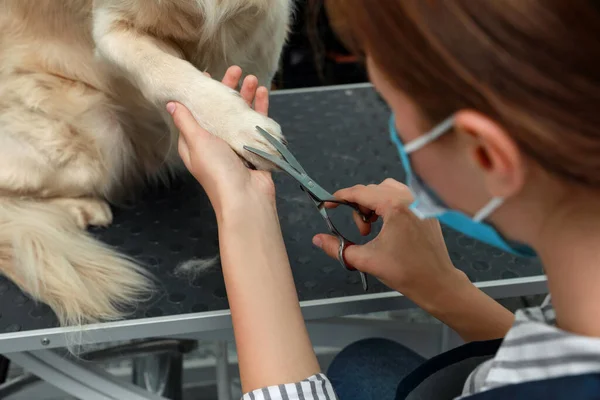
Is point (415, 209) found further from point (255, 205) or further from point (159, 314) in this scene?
point (159, 314)

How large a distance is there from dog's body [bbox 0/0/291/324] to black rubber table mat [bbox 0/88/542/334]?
1.2 inches

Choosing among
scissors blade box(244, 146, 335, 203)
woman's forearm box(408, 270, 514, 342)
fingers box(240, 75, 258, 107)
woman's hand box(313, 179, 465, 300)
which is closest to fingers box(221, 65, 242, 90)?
fingers box(240, 75, 258, 107)

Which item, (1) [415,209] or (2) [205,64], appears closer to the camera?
(1) [415,209]

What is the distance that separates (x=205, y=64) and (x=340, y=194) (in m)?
0.31

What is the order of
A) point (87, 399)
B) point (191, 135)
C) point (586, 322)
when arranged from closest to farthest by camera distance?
point (586, 322)
point (191, 135)
point (87, 399)

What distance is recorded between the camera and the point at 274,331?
0.51m

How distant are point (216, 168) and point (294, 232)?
0.25 metres

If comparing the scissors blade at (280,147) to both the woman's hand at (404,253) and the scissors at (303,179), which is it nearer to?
the scissors at (303,179)

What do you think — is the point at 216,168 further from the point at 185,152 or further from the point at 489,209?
the point at 489,209

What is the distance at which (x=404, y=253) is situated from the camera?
62 centimetres

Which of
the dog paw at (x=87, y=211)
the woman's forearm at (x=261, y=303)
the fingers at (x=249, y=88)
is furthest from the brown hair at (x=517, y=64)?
the dog paw at (x=87, y=211)

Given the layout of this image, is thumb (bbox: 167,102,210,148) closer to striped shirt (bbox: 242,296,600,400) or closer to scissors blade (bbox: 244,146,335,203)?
Answer: scissors blade (bbox: 244,146,335,203)

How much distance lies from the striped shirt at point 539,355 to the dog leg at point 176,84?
0.32 metres

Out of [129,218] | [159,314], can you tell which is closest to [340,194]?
[159,314]
